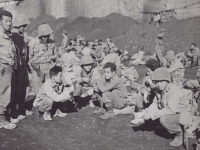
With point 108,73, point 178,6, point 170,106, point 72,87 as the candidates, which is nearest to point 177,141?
point 170,106

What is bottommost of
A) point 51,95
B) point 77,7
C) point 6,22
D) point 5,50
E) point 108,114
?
point 108,114

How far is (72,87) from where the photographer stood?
5.00 meters

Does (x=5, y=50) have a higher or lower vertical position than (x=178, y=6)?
lower

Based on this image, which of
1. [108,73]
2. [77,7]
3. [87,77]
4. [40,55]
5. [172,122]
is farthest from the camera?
[77,7]

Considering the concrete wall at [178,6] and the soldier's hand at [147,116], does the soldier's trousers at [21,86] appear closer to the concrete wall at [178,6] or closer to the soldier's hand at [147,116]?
the soldier's hand at [147,116]

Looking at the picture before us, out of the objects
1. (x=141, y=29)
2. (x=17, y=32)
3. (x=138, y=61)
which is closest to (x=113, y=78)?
(x=17, y=32)

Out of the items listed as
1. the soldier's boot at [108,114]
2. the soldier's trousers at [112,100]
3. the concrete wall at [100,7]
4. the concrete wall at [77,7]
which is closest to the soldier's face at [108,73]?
the soldier's trousers at [112,100]

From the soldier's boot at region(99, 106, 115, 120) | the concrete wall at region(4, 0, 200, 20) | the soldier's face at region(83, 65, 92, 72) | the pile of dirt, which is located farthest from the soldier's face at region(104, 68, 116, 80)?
the concrete wall at region(4, 0, 200, 20)

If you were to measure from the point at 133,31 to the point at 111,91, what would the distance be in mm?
13293

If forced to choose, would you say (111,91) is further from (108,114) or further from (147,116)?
(147,116)

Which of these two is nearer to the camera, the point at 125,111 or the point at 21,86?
the point at 125,111

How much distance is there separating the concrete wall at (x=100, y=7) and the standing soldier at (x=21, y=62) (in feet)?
43.6

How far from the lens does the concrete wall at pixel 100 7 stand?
16922mm

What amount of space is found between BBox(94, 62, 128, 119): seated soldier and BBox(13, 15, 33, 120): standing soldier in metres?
1.64
